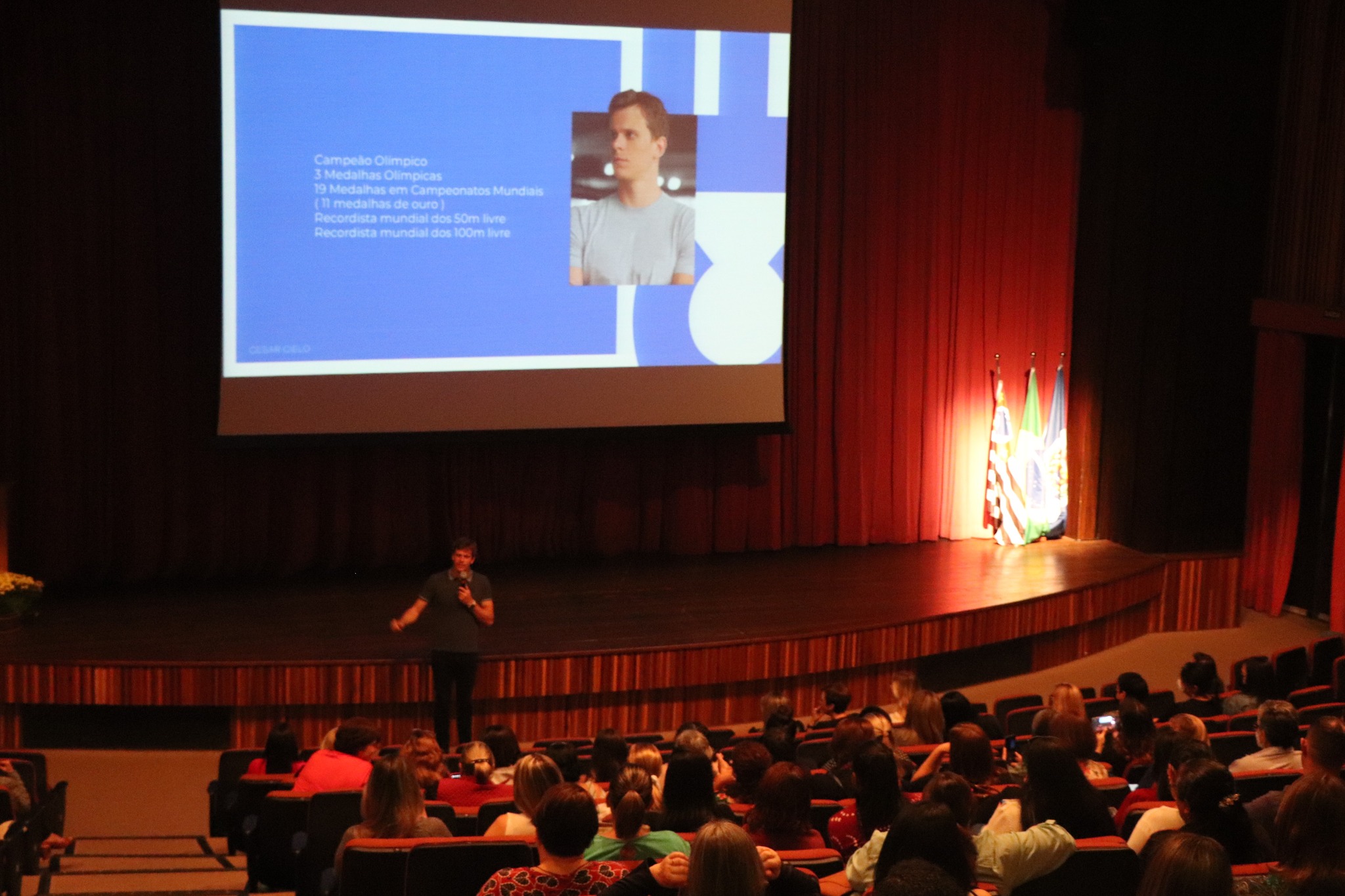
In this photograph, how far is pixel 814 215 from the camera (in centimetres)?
1094

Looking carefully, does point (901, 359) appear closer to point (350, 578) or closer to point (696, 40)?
point (696, 40)

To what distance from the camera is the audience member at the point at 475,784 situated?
5.03 meters

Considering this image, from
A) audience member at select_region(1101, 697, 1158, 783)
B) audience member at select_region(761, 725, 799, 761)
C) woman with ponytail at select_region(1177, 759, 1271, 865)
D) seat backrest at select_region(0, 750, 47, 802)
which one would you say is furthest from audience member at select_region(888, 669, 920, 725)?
seat backrest at select_region(0, 750, 47, 802)

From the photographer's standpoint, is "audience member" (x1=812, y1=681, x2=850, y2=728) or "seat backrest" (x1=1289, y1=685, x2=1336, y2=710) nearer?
"audience member" (x1=812, y1=681, x2=850, y2=728)

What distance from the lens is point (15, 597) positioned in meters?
8.32

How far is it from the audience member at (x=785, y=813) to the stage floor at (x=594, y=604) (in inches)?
171

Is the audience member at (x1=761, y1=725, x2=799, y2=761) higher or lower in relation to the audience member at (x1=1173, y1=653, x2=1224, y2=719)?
higher

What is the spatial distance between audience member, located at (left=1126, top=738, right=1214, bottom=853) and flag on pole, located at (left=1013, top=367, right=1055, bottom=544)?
6938mm

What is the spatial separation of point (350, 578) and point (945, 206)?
504cm

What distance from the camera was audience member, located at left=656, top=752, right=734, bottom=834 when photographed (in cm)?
385

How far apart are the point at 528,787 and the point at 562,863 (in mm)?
885

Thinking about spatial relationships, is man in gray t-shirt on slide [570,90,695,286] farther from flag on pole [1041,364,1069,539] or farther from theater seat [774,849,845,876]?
theater seat [774,849,845,876]

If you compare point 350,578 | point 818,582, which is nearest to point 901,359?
point 818,582

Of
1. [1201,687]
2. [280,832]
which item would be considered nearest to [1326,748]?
[1201,687]
